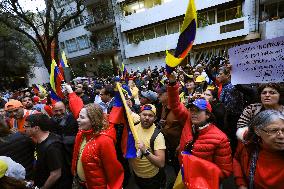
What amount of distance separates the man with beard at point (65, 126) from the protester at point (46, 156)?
0.30 ft

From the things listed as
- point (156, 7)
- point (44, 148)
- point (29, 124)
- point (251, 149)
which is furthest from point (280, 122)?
point (156, 7)

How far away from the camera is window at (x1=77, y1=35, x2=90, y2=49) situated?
1227 inches

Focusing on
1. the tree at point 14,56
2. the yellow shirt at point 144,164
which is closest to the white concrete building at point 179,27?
the tree at point 14,56

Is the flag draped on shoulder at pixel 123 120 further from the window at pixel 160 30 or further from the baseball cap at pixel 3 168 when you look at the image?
the window at pixel 160 30

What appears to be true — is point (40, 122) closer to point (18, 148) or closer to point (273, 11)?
point (18, 148)

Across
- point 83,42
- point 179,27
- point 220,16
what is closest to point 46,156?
point 220,16

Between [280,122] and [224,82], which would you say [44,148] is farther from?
[224,82]

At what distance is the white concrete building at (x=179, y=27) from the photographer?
19.7 m

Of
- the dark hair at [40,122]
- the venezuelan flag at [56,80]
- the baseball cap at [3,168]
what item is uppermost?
the venezuelan flag at [56,80]

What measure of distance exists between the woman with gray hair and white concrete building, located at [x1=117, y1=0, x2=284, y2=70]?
18.4 metres

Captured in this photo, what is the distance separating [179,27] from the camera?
2362 centimetres

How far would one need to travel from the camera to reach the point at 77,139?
320cm

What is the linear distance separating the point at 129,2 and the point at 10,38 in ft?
42.4

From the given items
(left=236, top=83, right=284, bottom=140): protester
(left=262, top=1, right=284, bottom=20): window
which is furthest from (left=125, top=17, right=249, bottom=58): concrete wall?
(left=236, top=83, right=284, bottom=140): protester
